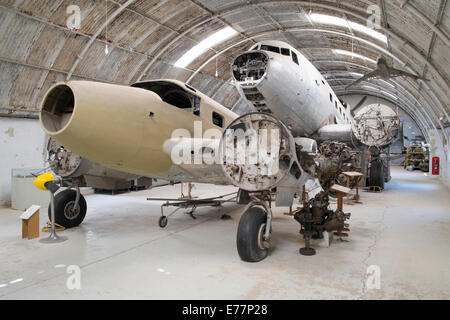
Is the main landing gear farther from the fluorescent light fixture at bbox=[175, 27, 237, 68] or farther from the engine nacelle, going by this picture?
the fluorescent light fixture at bbox=[175, 27, 237, 68]

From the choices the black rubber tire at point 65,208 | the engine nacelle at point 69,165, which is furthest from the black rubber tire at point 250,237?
the black rubber tire at point 65,208

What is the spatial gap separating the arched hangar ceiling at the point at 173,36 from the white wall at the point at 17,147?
0.60 m

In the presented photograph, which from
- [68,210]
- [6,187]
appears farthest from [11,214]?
[68,210]

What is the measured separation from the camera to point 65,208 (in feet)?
22.0

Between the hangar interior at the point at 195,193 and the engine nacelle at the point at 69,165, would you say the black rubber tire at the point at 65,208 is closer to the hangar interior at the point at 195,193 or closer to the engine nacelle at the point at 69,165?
the hangar interior at the point at 195,193

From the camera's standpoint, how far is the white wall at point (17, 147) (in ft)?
32.6

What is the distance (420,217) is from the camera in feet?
26.0

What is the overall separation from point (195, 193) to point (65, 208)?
20.8 feet

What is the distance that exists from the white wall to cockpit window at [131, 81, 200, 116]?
20.2ft

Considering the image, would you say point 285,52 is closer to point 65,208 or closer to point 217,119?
point 217,119

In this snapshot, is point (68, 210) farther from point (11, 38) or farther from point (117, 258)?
point (11, 38)

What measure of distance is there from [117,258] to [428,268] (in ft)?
15.0

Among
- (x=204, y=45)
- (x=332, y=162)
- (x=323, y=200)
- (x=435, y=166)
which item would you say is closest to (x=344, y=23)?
(x=204, y=45)
